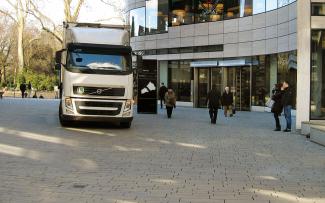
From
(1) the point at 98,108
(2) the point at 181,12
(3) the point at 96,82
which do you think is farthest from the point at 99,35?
(2) the point at 181,12

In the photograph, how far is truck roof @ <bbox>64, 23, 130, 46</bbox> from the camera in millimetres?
18422

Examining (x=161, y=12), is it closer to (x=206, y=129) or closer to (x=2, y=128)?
(x=206, y=129)

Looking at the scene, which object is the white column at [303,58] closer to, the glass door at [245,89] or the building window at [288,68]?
the building window at [288,68]

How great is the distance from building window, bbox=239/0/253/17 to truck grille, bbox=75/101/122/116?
18118 mm

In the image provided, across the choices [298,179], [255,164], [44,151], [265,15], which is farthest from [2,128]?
[265,15]

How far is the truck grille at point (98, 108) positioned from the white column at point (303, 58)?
240 inches

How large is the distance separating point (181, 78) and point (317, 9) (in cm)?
2227

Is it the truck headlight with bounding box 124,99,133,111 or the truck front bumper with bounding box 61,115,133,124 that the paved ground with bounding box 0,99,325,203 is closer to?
the truck front bumper with bounding box 61,115,133,124

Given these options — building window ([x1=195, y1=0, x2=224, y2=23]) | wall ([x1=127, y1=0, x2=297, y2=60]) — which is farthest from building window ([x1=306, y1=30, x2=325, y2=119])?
building window ([x1=195, y1=0, x2=224, y2=23])

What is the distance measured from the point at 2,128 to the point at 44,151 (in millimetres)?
5524

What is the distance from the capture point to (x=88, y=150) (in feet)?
42.2

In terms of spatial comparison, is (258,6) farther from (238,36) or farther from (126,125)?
(126,125)

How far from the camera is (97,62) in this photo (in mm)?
17781

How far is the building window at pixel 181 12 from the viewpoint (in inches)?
1513
